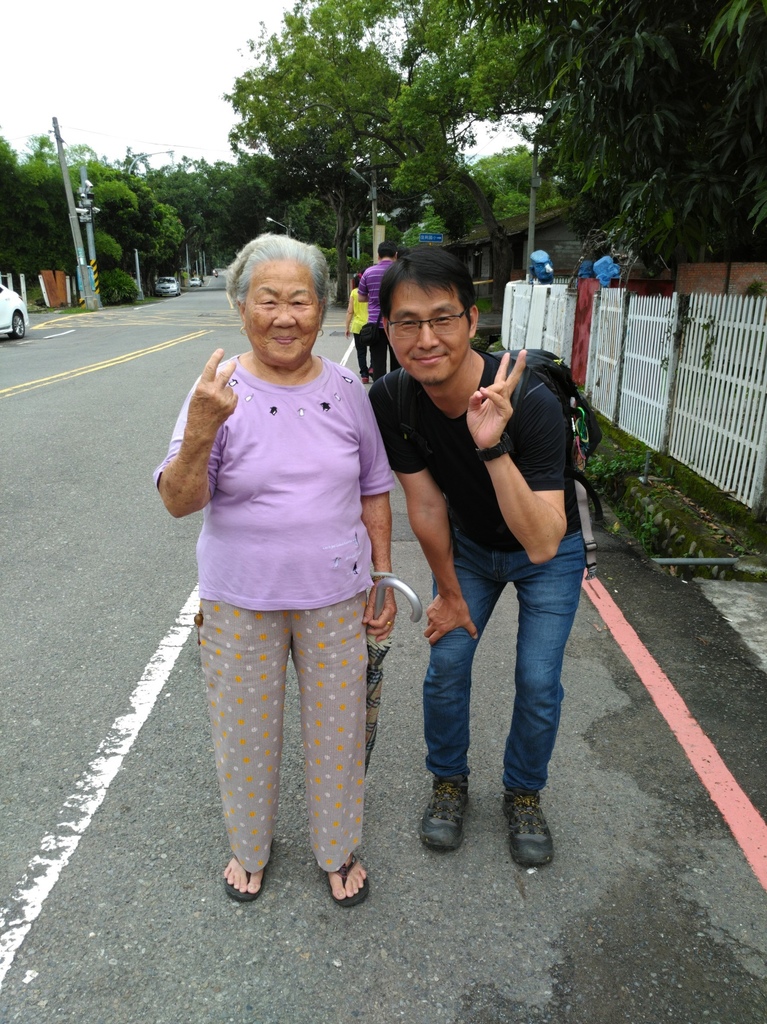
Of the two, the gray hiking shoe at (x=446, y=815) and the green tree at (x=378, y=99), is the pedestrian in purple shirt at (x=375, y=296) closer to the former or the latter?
the gray hiking shoe at (x=446, y=815)

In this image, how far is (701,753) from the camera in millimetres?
3217

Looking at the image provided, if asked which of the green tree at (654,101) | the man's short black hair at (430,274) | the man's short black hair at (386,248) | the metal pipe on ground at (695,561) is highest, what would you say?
the green tree at (654,101)

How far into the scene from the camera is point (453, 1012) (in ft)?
6.79

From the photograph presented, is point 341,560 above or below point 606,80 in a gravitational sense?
below

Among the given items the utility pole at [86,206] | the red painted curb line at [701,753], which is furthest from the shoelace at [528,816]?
the utility pole at [86,206]

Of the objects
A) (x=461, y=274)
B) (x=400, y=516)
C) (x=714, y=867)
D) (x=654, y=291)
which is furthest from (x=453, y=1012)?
(x=654, y=291)

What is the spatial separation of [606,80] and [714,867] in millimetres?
4463

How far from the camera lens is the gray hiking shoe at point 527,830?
103 inches

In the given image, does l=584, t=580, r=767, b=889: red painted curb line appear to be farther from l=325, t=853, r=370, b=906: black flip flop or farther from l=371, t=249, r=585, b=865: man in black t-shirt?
l=325, t=853, r=370, b=906: black flip flop

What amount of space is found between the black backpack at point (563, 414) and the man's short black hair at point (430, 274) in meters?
0.24

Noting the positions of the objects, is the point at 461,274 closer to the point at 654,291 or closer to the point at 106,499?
the point at 106,499

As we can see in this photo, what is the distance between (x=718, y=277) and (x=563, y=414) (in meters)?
7.71

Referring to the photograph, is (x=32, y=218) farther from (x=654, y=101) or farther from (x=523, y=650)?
(x=523, y=650)

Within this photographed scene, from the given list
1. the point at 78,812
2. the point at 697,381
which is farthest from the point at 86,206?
the point at 78,812
